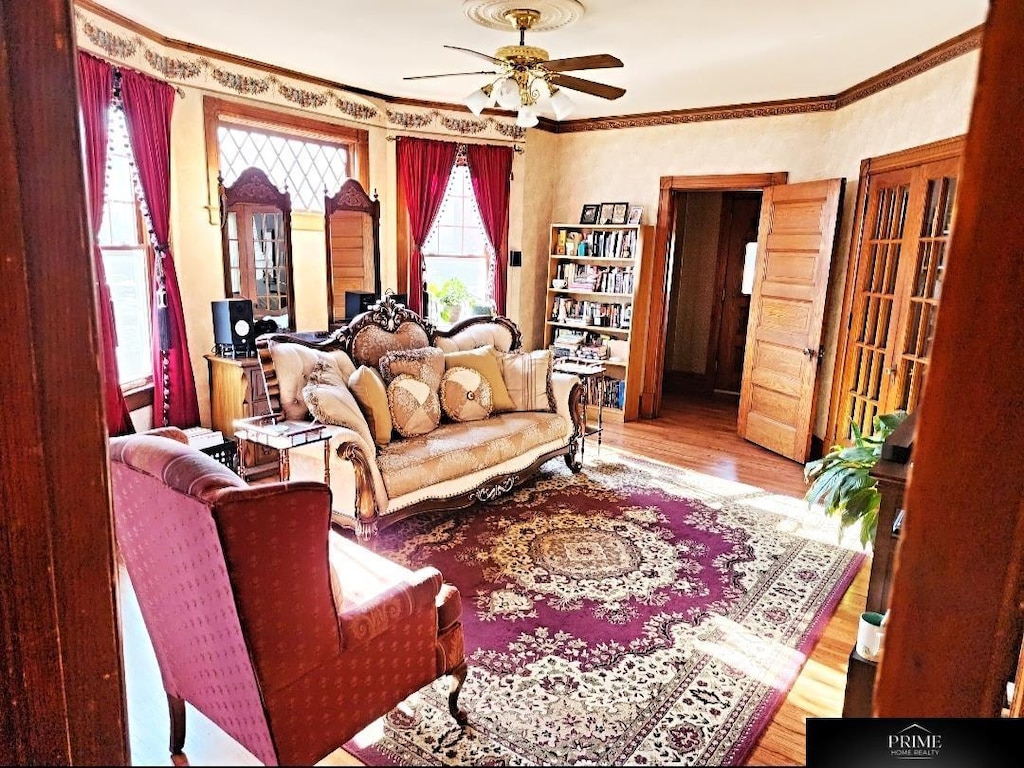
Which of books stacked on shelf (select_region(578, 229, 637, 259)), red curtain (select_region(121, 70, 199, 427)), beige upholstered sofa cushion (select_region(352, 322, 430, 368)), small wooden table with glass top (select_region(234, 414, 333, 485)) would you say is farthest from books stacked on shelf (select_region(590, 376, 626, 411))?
red curtain (select_region(121, 70, 199, 427))

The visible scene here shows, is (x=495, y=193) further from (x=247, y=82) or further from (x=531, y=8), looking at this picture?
(x=531, y=8)

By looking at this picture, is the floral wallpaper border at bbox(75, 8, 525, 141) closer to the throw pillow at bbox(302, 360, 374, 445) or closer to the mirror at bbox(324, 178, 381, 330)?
the mirror at bbox(324, 178, 381, 330)

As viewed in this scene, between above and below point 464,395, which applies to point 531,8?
above

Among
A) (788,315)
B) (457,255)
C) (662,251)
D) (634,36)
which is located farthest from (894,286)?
(457,255)

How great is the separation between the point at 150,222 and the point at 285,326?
124 cm

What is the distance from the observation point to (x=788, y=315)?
16.8ft

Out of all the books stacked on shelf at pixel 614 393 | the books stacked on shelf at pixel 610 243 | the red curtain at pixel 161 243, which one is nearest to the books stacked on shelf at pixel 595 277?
the books stacked on shelf at pixel 610 243

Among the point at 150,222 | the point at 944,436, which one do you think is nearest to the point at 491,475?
the point at 150,222

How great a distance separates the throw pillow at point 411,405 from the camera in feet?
12.0

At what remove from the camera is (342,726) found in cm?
155

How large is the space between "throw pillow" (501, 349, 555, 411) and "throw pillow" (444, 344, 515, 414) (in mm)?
50

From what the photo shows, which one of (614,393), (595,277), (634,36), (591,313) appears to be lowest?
(614,393)

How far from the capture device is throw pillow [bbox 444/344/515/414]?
424 centimetres

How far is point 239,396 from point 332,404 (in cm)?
144
